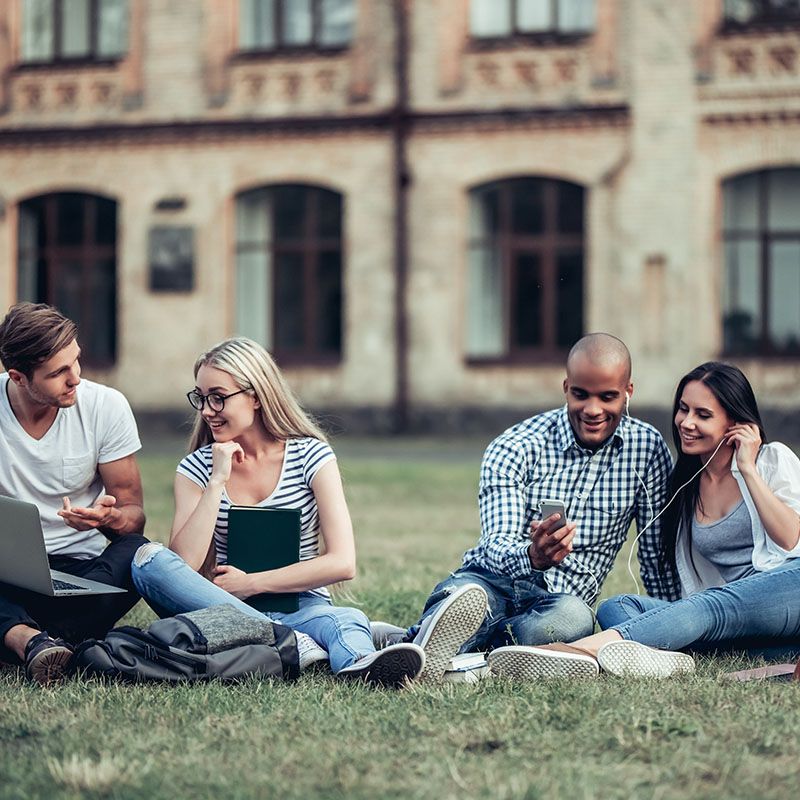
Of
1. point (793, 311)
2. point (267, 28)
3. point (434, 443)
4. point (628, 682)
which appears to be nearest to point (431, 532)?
point (628, 682)

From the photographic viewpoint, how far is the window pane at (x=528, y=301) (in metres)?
22.5

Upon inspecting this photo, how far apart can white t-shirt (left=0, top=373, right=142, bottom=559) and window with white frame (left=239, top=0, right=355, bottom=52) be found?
17577 millimetres

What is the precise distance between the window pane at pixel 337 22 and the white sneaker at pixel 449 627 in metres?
18.5

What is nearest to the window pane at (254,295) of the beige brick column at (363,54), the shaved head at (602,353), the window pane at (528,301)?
the beige brick column at (363,54)

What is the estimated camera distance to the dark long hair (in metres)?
5.90

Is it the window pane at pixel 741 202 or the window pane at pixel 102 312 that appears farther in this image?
the window pane at pixel 102 312

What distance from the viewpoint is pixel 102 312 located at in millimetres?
24391

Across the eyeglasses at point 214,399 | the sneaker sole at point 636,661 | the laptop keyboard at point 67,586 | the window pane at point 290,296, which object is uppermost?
the window pane at point 290,296

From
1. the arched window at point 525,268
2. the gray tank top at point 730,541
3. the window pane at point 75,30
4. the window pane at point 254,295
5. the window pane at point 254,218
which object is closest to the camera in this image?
the gray tank top at point 730,541

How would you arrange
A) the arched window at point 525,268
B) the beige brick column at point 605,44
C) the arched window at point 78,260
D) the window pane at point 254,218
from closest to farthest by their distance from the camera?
1. the beige brick column at point 605,44
2. the arched window at point 525,268
3. the window pane at point 254,218
4. the arched window at point 78,260

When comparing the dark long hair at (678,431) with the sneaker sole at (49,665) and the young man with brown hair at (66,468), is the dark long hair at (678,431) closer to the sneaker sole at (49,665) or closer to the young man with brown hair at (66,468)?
the young man with brown hair at (66,468)

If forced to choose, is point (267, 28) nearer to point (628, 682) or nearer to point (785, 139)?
point (785, 139)

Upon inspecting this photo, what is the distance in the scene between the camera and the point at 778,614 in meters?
5.75

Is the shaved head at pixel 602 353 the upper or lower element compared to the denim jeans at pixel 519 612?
upper
